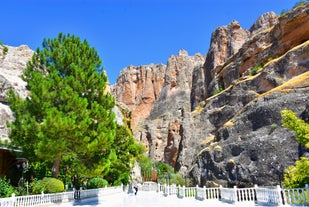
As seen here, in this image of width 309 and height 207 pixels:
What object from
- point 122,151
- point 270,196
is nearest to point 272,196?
point 270,196

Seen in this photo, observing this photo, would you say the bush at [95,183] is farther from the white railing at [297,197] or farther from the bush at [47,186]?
the white railing at [297,197]

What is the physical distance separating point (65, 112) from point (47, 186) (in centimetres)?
473

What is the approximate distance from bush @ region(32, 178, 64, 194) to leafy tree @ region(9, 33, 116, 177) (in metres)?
1.43

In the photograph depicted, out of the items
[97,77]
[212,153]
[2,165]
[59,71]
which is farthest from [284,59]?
[2,165]

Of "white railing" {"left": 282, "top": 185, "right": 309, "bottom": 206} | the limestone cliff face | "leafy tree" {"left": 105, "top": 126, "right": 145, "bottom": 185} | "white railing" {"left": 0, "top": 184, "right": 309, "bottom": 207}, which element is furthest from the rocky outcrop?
the limestone cliff face

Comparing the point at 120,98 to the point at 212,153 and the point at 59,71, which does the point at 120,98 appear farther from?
the point at 59,71

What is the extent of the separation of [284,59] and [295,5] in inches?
404

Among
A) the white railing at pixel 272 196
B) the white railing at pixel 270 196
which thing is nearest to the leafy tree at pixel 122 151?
the white railing at pixel 272 196

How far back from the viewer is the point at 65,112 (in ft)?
53.1

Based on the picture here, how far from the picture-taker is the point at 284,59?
30656 mm

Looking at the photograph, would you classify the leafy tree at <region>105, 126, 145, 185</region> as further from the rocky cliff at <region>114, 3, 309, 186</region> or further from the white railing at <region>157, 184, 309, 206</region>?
the white railing at <region>157, 184, 309, 206</region>

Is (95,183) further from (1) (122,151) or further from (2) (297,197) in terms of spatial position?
(2) (297,197)

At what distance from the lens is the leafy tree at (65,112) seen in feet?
47.7

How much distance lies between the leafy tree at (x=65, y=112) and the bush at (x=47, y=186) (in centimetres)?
143
